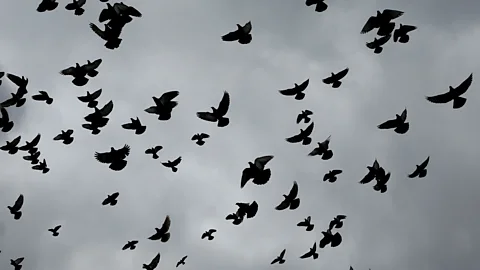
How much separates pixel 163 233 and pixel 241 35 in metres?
11.7

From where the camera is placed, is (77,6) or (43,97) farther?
(43,97)

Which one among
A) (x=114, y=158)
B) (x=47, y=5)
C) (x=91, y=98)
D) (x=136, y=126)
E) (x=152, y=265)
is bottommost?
(x=152, y=265)

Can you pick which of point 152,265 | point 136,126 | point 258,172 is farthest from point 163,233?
point 258,172

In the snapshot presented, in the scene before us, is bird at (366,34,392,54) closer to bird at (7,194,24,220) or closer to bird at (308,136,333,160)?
bird at (308,136,333,160)

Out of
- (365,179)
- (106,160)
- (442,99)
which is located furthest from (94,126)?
(442,99)

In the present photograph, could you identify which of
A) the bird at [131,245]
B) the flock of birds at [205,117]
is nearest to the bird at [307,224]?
the flock of birds at [205,117]

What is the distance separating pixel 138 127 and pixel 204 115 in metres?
4.84

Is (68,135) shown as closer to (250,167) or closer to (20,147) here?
(20,147)

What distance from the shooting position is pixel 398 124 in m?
26.2

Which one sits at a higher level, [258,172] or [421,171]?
[421,171]

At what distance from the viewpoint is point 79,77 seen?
25141 mm

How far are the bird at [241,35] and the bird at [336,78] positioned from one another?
523 cm

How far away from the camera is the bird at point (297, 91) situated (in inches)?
1080

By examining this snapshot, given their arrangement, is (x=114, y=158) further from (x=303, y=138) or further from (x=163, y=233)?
(x=303, y=138)
